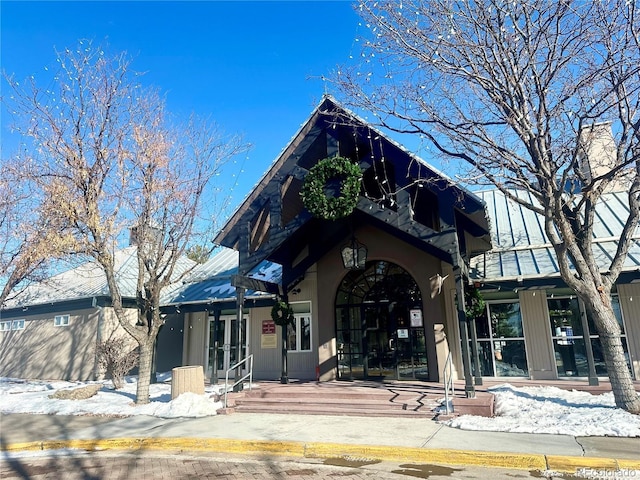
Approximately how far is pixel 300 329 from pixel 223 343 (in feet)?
12.3

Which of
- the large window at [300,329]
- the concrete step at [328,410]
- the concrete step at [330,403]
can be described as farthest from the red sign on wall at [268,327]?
the concrete step at [328,410]

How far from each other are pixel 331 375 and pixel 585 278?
7532 millimetres

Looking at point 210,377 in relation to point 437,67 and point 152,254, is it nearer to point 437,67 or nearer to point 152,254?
point 152,254

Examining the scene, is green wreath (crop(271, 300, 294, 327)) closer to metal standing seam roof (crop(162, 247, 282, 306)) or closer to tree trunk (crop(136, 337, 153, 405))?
metal standing seam roof (crop(162, 247, 282, 306))

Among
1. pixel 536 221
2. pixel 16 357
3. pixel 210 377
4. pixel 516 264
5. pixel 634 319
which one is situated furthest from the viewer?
pixel 16 357

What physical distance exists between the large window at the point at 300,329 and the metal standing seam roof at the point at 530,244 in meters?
5.72

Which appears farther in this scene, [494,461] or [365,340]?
[365,340]

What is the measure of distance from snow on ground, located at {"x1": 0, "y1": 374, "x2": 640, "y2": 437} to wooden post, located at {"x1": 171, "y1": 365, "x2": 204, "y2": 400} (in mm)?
219

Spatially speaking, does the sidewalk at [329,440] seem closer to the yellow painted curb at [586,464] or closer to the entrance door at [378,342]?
the yellow painted curb at [586,464]

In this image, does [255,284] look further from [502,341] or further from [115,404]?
[502,341]

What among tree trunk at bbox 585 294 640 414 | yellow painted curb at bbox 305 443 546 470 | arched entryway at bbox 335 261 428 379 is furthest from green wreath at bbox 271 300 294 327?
tree trunk at bbox 585 294 640 414

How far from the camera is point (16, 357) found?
63.5 ft

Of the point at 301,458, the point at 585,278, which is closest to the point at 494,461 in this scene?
the point at 301,458

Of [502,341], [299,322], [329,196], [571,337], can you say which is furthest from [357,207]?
[571,337]
